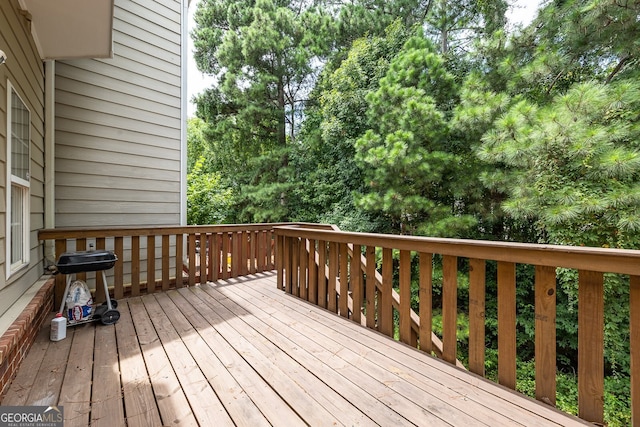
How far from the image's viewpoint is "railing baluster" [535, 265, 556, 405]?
4.82 feet

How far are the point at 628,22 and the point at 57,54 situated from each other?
757cm

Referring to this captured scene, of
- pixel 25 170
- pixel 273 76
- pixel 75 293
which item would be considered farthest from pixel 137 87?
pixel 273 76

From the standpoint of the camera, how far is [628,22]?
14.7ft

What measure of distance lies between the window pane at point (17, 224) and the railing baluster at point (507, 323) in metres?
3.19

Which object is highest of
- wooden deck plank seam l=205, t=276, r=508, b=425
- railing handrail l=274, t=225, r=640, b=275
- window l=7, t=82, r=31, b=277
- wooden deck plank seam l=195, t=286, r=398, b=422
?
Result: window l=7, t=82, r=31, b=277

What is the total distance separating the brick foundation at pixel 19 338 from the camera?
4.86 ft

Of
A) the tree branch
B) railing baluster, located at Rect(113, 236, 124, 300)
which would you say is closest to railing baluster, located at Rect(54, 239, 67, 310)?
railing baluster, located at Rect(113, 236, 124, 300)

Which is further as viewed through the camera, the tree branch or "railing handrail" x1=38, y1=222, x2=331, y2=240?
the tree branch

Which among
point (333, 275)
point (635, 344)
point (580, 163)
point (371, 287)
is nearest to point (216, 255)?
point (333, 275)

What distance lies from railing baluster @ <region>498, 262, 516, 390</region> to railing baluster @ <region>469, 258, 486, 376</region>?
9 centimetres

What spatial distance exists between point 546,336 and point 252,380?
1.56m

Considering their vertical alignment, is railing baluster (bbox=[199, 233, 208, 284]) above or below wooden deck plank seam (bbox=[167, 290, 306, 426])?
above

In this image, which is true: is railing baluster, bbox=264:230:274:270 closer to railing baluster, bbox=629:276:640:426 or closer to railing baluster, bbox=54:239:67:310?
railing baluster, bbox=54:239:67:310

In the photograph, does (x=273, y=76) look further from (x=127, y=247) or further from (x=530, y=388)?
(x=530, y=388)
